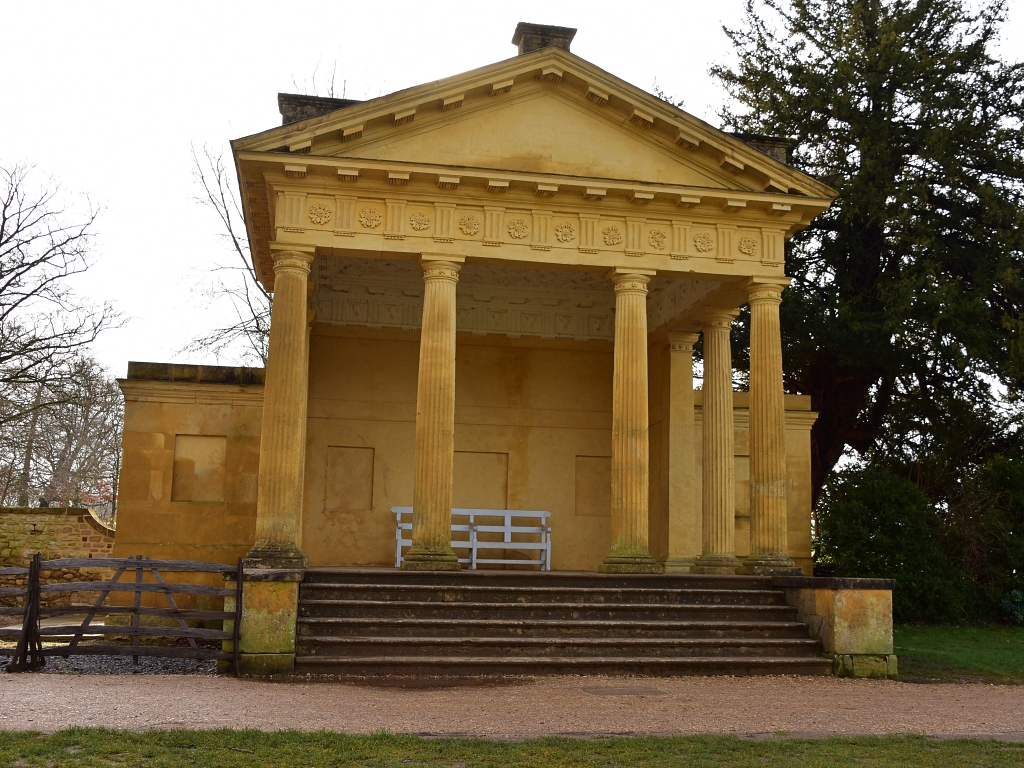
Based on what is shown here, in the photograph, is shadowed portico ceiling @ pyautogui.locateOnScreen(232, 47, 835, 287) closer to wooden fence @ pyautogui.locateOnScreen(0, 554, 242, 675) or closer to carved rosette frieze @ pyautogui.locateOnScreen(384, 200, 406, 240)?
carved rosette frieze @ pyautogui.locateOnScreen(384, 200, 406, 240)

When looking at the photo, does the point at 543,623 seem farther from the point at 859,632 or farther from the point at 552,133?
the point at 552,133

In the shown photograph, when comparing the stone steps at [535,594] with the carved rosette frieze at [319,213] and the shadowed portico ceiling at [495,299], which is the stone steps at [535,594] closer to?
the carved rosette frieze at [319,213]

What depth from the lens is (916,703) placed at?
36.3 ft

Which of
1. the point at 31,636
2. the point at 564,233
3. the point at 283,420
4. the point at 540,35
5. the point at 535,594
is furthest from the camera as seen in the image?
the point at 540,35

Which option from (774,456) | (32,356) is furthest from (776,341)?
(32,356)

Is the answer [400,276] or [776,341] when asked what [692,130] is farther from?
[400,276]

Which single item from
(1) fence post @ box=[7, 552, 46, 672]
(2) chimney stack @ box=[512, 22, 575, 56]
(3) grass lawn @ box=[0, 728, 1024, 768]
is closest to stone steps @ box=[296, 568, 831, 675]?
(1) fence post @ box=[7, 552, 46, 672]

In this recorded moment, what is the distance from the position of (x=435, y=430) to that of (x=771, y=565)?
18.0 ft

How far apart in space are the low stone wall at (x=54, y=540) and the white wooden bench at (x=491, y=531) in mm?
8599

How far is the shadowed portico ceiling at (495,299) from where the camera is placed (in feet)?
65.2

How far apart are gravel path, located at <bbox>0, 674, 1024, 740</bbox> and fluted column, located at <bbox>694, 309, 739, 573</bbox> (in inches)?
215

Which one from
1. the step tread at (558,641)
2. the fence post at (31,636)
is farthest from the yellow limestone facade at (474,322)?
the fence post at (31,636)

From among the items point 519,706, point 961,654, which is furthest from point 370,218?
point 961,654

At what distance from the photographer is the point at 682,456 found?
780 inches
